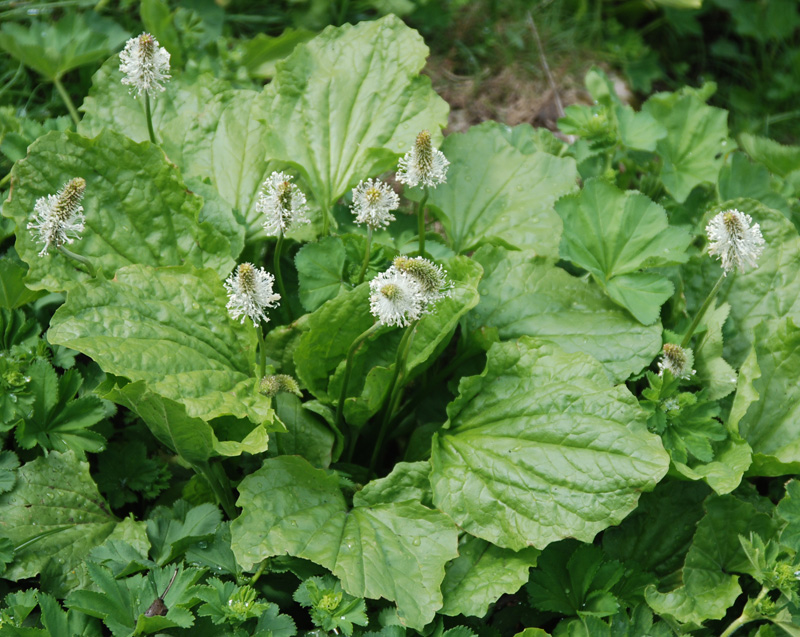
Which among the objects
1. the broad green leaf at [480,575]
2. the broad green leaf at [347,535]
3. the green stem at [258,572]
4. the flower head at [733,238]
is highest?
the flower head at [733,238]

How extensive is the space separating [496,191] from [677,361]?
1.09 meters

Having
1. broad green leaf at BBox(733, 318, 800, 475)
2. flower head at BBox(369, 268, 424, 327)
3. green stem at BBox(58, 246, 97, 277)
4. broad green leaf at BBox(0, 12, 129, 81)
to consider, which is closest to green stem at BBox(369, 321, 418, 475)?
flower head at BBox(369, 268, 424, 327)

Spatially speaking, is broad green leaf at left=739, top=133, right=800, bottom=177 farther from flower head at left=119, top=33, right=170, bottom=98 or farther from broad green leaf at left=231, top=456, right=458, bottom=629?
flower head at left=119, top=33, right=170, bottom=98

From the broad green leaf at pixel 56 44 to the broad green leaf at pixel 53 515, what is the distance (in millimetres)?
1990

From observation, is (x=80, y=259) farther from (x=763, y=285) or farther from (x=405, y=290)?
(x=763, y=285)

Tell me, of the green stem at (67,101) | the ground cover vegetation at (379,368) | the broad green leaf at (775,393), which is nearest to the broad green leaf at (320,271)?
Result: the ground cover vegetation at (379,368)

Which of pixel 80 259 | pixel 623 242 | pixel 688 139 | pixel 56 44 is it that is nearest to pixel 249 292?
pixel 80 259

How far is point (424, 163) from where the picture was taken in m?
2.63

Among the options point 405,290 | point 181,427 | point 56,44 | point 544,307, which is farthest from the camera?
point 56,44

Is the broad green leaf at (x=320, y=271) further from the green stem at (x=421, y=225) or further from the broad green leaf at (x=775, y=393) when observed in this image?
the broad green leaf at (x=775, y=393)

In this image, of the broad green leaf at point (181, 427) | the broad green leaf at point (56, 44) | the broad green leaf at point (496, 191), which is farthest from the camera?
the broad green leaf at point (56, 44)

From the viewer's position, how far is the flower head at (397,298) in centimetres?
225

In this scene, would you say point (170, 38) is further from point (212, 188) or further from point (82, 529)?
point (82, 529)

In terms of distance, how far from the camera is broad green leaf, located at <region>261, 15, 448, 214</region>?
127 inches
